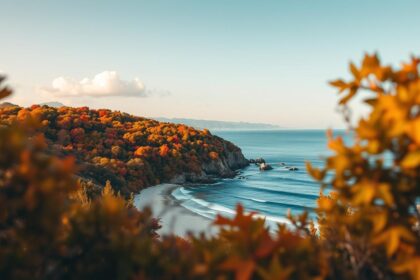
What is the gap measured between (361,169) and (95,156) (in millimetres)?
43398

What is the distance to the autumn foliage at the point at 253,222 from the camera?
212 cm

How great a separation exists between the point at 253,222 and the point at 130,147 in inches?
1912

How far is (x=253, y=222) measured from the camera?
2.48 metres

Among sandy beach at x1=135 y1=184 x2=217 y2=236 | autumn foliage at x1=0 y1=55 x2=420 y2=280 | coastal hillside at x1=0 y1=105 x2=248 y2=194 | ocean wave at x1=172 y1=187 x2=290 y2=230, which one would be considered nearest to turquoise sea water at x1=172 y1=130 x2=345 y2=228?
ocean wave at x1=172 y1=187 x2=290 y2=230

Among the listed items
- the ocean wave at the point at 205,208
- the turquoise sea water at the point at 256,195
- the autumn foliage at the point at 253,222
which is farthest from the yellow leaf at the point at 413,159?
the ocean wave at the point at 205,208

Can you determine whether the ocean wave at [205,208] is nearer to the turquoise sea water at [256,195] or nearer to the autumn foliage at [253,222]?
the turquoise sea water at [256,195]

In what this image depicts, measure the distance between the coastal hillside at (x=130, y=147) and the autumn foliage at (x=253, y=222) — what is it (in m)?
32.5

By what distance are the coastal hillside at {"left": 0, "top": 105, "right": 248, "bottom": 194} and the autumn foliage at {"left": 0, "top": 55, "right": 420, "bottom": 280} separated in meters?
32.5

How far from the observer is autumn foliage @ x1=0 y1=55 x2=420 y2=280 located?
2121 millimetres

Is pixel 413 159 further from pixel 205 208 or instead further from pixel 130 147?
pixel 130 147

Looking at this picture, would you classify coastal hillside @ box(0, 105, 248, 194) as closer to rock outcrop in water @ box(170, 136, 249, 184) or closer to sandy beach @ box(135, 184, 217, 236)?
rock outcrop in water @ box(170, 136, 249, 184)

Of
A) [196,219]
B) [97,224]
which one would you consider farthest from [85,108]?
[97,224]

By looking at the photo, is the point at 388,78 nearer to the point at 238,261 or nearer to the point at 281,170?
the point at 238,261

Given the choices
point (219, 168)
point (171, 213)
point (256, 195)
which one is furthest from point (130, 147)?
point (256, 195)
